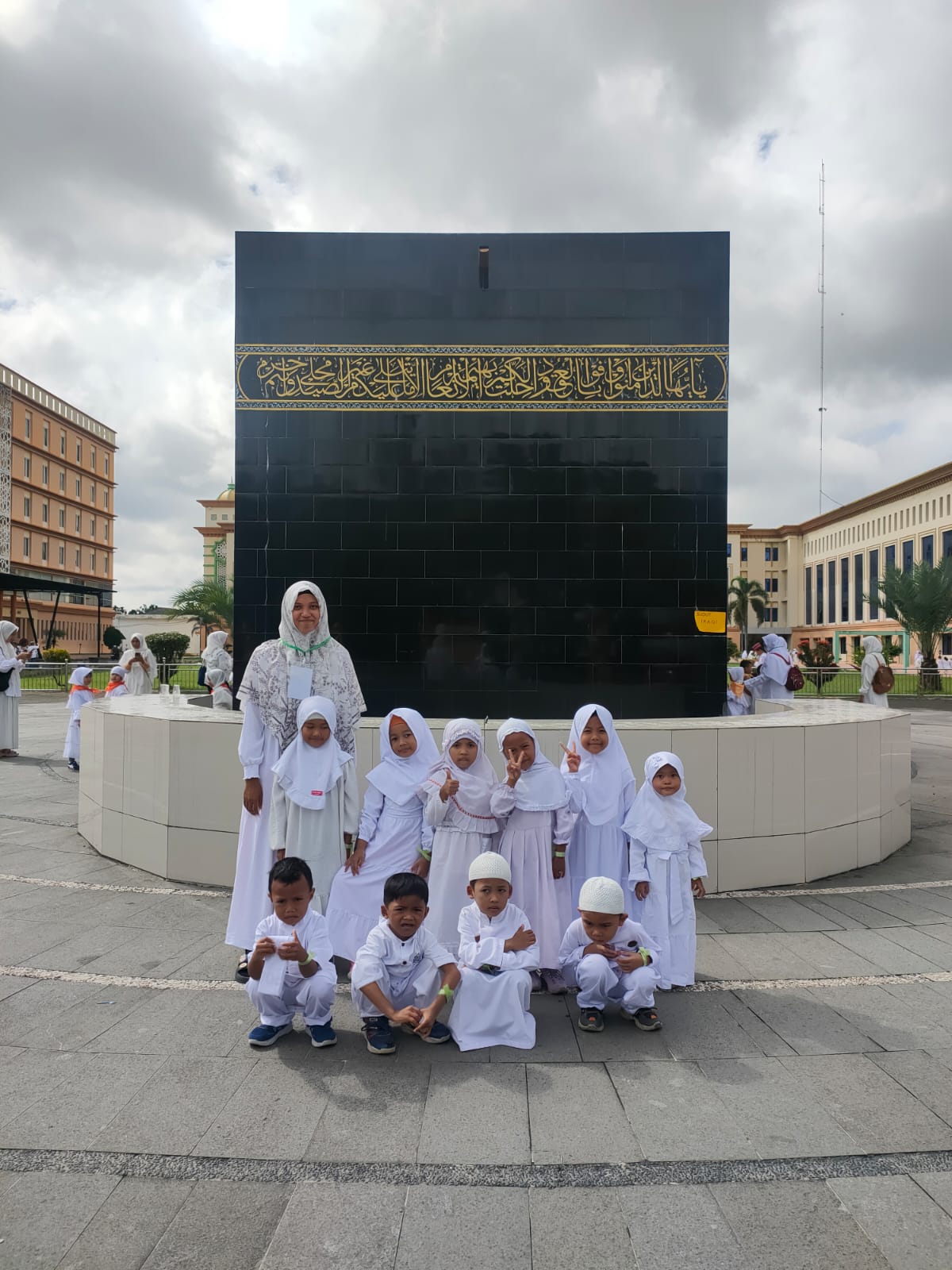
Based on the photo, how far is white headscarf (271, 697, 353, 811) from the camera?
3771 mm

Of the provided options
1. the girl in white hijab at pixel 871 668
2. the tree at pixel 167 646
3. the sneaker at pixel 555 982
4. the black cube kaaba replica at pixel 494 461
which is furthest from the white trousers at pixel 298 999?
the tree at pixel 167 646

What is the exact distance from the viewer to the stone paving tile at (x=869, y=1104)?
2484 mm

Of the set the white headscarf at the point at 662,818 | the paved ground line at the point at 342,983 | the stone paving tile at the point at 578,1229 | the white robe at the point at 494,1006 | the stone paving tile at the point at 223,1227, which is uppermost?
the white headscarf at the point at 662,818

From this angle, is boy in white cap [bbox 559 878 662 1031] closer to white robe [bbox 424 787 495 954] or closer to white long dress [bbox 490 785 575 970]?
white long dress [bbox 490 785 575 970]

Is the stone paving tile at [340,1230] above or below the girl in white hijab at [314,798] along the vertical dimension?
below

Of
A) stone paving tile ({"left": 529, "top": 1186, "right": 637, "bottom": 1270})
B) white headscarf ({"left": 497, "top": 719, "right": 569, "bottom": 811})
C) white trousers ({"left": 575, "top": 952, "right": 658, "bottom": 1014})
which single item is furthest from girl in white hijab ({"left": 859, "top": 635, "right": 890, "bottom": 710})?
stone paving tile ({"left": 529, "top": 1186, "right": 637, "bottom": 1270})

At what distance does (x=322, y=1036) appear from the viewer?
3148mm

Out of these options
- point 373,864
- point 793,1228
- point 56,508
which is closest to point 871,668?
point 373,864

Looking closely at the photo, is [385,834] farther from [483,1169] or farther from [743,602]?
[743,602]

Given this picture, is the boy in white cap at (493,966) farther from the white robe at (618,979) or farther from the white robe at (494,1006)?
the white robe at (618,979)

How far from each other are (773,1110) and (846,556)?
6449 cm

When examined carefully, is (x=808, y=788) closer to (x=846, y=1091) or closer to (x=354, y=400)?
(x=846, y=1091)

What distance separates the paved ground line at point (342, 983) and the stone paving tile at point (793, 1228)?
149 cm

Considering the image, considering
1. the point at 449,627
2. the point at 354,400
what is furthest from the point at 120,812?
the point at 354,400
